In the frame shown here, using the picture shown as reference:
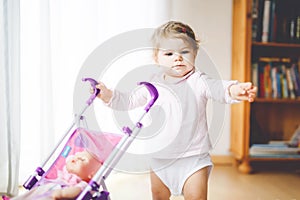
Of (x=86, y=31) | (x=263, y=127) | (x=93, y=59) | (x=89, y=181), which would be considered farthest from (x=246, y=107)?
(x=89, y=181)

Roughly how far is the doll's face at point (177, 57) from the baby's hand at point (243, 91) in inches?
6.8

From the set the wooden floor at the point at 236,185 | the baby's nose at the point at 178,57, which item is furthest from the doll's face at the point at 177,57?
the wooden floor at the point at 236,185

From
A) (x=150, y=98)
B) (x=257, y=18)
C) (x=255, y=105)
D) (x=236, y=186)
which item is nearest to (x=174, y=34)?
(x=150, y=98)

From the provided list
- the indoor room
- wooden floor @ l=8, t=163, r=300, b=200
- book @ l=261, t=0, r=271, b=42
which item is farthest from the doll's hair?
book @ l=261, t=0, r=271, b=42

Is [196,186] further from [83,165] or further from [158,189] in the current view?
[83,165]

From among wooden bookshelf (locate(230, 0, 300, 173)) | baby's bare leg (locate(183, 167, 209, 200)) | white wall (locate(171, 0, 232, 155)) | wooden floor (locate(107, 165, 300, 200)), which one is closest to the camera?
baby's bare leg (locate(183, 167, 209, 200))

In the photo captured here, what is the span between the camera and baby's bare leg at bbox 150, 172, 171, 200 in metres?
1.33

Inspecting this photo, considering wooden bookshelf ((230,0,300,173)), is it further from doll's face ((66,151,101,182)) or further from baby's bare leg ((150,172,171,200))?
doll's face ((66,151,101,182))

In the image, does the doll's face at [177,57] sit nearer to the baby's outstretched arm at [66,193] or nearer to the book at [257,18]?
the baby's outstretched arm at [66,193]

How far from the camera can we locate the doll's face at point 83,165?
1179 millimetres

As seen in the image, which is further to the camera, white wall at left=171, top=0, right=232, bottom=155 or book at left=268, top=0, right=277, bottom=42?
white wall at left=171, top=0, right=232, bottom=155

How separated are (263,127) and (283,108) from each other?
0.56 ft

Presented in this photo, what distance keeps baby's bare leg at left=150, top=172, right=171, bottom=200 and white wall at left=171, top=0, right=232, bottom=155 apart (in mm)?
1085

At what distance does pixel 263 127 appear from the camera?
8.03 ft
